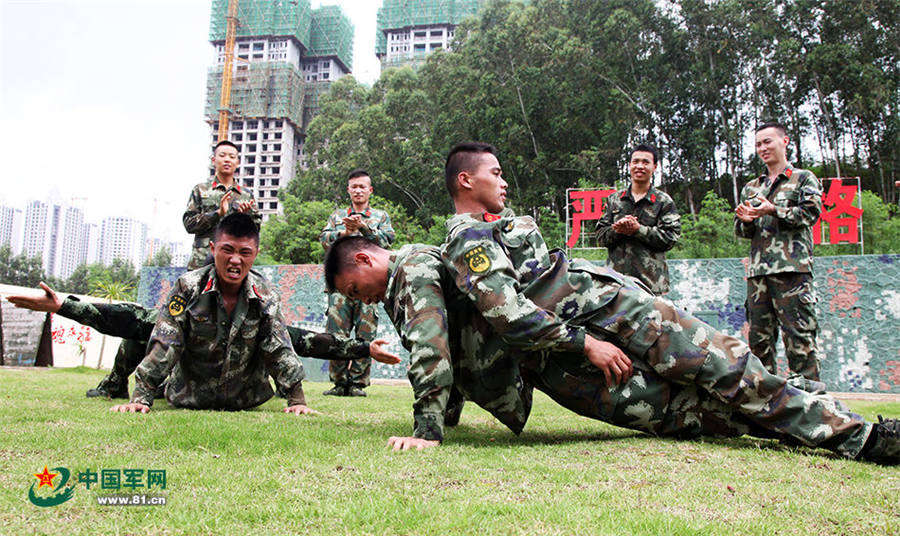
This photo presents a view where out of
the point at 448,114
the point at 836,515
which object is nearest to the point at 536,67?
the point at 448,114

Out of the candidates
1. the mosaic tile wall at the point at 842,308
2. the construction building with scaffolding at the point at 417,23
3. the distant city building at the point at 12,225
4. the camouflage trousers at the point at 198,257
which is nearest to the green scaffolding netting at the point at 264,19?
the construction building with scaffolding at the point at 417,23

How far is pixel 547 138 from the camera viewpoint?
34438 mm

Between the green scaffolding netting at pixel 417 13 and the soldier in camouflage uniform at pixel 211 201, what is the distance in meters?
85.5

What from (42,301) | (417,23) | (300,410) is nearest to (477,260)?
(300,410)

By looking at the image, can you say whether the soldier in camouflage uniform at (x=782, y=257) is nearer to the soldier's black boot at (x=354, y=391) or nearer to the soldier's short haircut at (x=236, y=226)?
the soldier's black boot at (x=354, y=391)

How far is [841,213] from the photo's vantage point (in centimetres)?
1809

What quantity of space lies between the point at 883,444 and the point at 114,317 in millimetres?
4808

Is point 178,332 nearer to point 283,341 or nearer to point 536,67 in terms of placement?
point 283,341

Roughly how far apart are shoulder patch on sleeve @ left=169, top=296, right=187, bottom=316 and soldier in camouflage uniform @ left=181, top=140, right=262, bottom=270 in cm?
182

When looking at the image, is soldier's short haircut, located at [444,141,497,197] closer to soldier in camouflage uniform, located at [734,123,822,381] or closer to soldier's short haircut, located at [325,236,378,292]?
soldier's short haircut, located at [325,236,378,292]

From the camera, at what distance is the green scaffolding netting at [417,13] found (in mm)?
86000

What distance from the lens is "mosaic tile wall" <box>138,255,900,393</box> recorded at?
31.1ft

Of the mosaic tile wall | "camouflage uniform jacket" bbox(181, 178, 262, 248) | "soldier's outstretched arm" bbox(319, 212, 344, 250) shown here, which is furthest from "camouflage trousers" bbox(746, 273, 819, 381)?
the mosaic tile wall

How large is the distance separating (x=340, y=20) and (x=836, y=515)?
10609 cm
